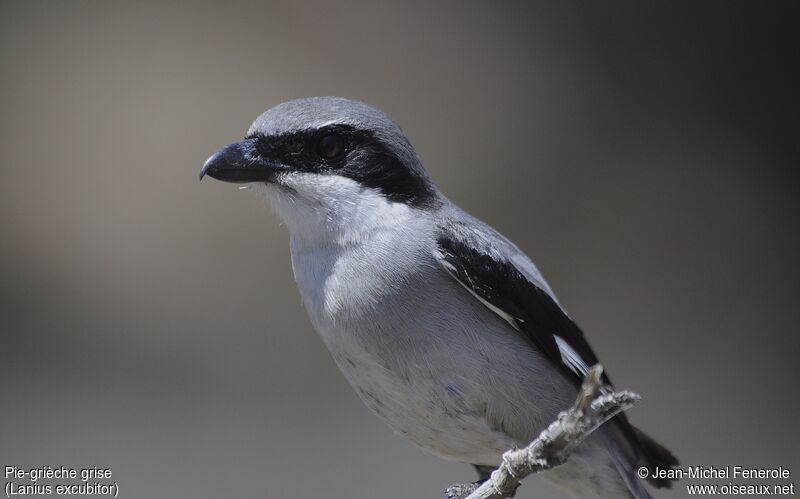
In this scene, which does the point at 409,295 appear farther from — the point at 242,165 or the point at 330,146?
the point at 242,165

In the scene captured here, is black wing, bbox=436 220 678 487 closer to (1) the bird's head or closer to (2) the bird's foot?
(1) the bird's head

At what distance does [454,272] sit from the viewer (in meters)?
2.88

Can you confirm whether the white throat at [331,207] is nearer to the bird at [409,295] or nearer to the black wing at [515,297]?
the bird at [409,295]

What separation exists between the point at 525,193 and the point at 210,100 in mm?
2578

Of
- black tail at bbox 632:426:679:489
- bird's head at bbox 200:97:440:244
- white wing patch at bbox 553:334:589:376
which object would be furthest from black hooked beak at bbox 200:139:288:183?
black tail at bbox 632:426:679:489

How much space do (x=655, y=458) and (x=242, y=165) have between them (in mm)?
1593

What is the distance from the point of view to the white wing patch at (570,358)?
9.95ft

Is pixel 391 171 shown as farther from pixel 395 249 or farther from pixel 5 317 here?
pixel 5 317

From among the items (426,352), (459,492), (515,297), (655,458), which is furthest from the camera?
(655,458)

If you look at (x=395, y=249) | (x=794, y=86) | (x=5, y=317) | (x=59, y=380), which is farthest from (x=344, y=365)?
(x=794, y=86)

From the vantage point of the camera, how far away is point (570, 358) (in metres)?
3.06

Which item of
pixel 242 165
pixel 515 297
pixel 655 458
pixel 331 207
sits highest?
pixel 242 165

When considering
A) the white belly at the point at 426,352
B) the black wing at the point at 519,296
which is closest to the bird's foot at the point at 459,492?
the white belly at the point at 426,352

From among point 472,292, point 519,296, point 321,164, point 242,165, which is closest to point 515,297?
point 519,296
